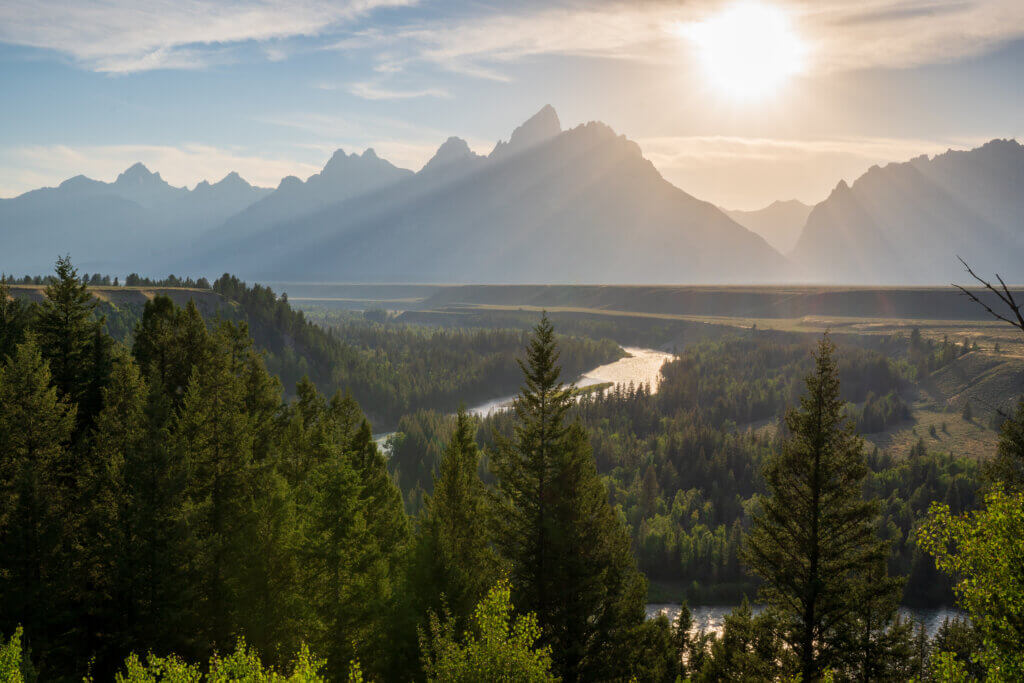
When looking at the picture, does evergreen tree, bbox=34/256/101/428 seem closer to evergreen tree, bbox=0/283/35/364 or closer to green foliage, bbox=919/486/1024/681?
evergreen tree, bbox=0/283/35/364

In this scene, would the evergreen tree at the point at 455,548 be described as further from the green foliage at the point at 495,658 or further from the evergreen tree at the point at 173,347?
the evergreen tree at the point at 173,347

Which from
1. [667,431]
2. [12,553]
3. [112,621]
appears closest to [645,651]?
[112,621]

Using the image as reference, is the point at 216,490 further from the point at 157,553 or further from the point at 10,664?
the point at 10,664

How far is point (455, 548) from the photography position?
1547 inches

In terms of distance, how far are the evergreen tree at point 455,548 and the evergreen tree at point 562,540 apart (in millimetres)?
2421

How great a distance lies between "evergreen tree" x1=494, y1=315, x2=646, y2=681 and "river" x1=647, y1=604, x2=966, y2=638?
61.3 m

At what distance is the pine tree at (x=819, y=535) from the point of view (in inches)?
1315

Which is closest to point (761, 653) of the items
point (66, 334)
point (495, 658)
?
point (495, 658)

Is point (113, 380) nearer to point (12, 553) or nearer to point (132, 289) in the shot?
point (12, 553)

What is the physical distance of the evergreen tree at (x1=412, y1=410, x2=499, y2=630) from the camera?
118 ft

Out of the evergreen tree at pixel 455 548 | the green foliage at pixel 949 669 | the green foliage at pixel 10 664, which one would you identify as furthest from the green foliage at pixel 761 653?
the green foliage at pixel 10 664

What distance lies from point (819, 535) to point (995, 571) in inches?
572

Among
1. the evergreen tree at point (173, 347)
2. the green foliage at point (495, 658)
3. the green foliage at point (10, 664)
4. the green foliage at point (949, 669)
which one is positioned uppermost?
the evergreen tree at point (173, 347)

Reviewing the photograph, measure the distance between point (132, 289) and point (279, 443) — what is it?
13853 centimetres
